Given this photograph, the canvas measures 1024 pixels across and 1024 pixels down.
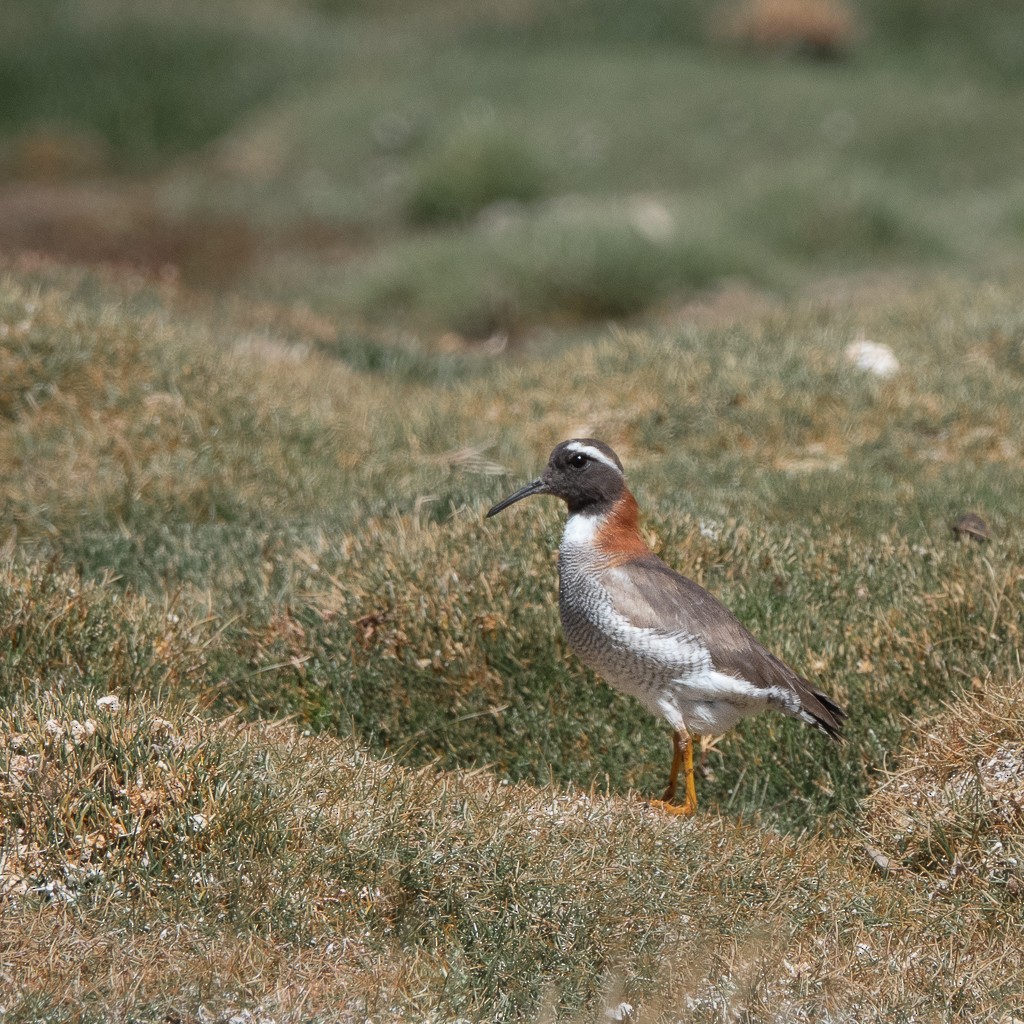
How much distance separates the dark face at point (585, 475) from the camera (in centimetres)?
619

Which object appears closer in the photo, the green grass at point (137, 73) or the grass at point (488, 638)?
the grass at point (488, 638)

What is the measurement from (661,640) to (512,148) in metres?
16.9

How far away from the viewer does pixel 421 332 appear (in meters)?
16.6

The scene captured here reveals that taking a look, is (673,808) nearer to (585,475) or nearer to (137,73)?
(585,475)

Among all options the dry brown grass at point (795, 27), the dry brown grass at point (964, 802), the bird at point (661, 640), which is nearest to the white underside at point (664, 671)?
the bird at point (661, 640)

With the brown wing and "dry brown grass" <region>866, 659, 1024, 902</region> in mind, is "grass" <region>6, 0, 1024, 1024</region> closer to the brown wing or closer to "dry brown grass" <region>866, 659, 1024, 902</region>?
"dry brown grass" <region>866, 659, 1024, 902</region>

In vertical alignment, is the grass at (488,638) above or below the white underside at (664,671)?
below

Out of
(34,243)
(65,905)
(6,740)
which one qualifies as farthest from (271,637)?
(34,243)

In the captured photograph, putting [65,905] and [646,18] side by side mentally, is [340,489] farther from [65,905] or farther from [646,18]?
[646,18]

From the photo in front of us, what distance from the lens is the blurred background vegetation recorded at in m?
17.7

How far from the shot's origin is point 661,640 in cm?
578

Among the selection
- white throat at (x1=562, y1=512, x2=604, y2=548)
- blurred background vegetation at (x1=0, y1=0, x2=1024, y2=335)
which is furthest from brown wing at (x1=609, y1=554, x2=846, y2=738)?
blurred background vegetation at (x1=0, y1=0, x2=1024, y2=335)

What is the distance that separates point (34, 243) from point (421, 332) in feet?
18.7

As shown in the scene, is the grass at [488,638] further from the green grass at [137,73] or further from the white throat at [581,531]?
the green grass at [137,73]
